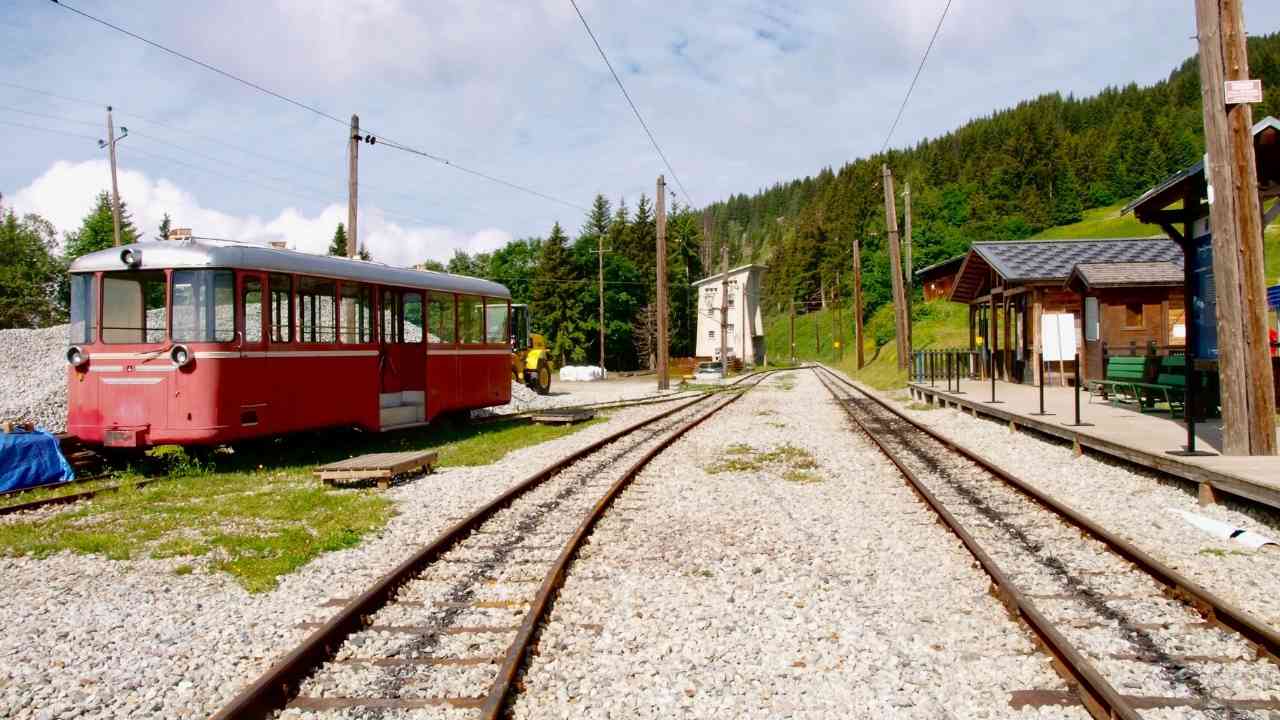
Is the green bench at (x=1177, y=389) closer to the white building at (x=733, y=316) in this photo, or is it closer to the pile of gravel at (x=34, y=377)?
the pile of gravel at (x=34, y=377)

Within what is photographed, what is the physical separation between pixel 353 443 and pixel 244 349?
3.91 metres

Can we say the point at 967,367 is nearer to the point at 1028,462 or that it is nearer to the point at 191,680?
the point at 1028,462

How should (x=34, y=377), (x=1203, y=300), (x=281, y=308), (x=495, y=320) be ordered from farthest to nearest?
(x=34, y=377) < (x=495, y=320) < (x=1203, y=300) < (x=281, y=308)

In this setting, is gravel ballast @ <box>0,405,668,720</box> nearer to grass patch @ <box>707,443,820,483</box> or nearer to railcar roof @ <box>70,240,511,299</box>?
grass patch @ <box>707,443,820,483</box>

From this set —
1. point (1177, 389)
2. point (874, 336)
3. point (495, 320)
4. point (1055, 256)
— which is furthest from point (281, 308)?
point (874, 336)

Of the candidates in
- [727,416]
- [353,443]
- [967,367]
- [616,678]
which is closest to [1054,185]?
[967,367]

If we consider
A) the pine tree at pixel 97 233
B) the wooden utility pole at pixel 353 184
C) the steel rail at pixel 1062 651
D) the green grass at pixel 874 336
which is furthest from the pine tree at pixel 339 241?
the steel rail at pixel 1062 651

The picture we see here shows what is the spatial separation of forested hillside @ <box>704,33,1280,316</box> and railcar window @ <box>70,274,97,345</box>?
266 feet

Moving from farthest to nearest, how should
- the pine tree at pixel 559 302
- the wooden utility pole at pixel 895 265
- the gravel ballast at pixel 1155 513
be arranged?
the pine tree at pixel 559 302 < the wooden utility pole at pixel 895 265 < the gravel ballast at pixel 1155 513

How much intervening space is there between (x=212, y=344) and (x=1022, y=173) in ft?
382

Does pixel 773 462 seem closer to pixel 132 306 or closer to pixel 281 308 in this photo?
pixel 281 308

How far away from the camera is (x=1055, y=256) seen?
2723cm

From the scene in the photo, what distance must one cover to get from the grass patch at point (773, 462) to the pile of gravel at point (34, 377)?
11806 mm

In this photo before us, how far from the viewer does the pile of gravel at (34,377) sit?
1625cm
